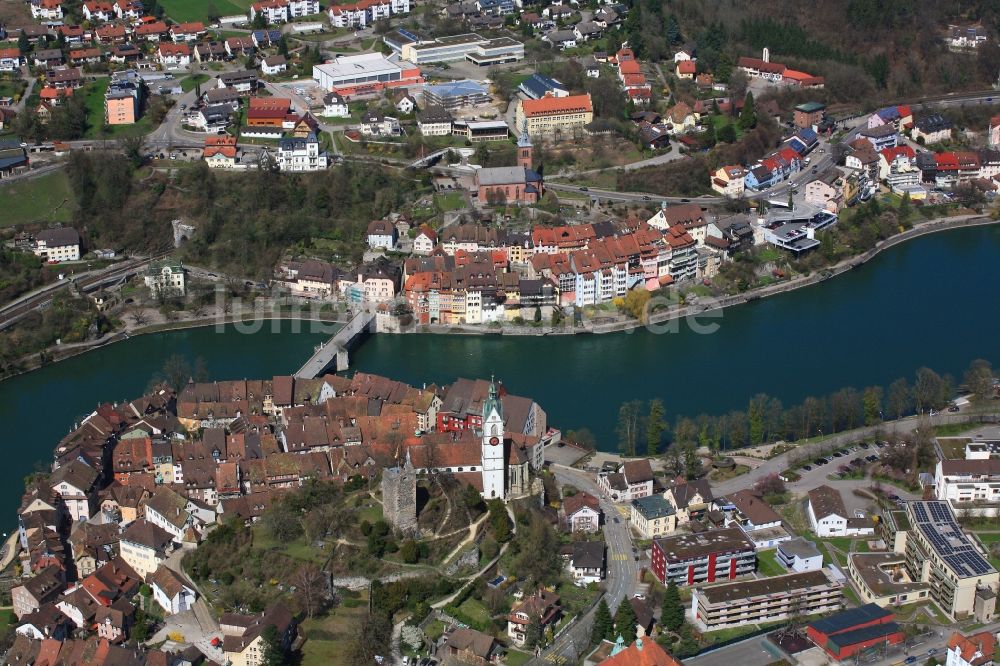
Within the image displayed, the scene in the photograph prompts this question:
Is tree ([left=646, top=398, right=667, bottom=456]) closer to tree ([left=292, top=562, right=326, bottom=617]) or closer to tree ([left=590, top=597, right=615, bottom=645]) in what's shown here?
tree ([left=590, top=597, right=615, bottom=645])

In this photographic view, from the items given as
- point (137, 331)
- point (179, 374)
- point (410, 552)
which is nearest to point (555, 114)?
point (137, 331)

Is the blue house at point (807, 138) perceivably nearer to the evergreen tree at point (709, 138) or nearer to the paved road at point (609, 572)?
the evergreen tree at point (709, 138)

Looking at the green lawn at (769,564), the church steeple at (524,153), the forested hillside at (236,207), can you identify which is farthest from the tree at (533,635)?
the church steeple at (524,153)

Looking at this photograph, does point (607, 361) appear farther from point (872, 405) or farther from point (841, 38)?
point (841, 38)

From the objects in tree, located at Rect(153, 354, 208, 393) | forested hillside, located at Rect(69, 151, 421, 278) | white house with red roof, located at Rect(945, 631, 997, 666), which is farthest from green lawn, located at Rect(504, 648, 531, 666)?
forested hillside, located at Rect(69, 151, 421, 278)

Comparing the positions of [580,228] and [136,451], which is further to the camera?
[580,228]

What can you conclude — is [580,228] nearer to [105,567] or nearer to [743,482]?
[743,482]

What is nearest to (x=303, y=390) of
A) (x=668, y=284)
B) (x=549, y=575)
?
(x=549, y=575)
